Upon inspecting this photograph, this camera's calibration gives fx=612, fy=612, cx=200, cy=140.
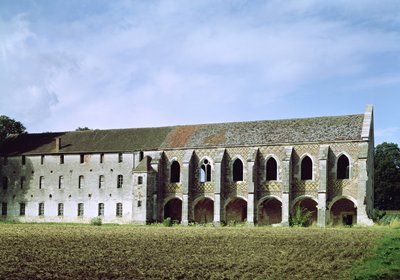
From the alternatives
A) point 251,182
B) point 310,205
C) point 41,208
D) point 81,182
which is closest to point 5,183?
point 41,208

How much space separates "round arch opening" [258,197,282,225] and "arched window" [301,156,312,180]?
3.39m

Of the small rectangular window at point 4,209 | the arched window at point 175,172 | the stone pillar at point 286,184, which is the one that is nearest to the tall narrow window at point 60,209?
the small rectangular window at point 4,209

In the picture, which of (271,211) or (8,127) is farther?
(8,127)

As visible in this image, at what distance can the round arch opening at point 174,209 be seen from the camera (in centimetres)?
5549

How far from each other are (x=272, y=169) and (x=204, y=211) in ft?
25.8

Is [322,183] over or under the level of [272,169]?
under

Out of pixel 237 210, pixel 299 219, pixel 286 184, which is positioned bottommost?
pixel 299 219

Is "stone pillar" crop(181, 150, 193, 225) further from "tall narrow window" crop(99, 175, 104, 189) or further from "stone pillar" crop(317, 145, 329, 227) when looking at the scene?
"stone pillar" crop(317, 145, 329, 227)

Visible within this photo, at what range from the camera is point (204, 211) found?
181ft

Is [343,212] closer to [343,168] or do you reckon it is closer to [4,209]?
[343,168]

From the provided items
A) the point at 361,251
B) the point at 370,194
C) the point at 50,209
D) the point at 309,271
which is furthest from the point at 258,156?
the point at 309,271

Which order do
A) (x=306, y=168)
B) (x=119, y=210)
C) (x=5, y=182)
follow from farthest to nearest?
1. (x=5, y=182)
2. (x=119, y=210)
3. (x=306, y=168)

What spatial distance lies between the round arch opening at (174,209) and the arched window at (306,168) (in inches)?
485

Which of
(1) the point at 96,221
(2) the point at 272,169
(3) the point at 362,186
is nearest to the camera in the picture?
(3) the point at 362,186
